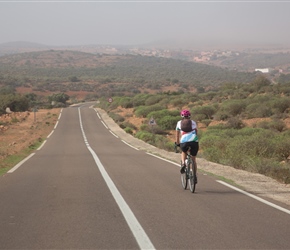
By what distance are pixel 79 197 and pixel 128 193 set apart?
112 centimetres

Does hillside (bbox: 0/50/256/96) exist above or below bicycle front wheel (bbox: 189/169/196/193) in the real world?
below

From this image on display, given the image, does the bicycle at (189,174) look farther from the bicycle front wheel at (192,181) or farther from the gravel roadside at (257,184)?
the gravel roadside at (257,184)

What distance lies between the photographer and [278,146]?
21281mm

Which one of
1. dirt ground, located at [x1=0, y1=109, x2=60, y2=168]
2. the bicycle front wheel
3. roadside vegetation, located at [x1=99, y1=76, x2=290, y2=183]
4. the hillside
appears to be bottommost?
the hillside

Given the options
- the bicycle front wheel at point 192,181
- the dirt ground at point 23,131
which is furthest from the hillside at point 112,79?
the bicycle front wheel at point 192,181

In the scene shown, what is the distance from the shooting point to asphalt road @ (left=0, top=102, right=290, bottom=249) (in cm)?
581

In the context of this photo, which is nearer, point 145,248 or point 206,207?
point 145,248

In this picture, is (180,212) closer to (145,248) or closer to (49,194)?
(145,248)

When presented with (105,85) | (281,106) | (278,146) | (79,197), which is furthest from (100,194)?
(105,85)

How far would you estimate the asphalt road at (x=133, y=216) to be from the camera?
581 centimetres

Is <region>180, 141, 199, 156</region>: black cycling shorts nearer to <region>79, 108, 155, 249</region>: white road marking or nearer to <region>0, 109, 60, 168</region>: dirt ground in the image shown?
<region>79, 108, 155, 249</region>: white road marking

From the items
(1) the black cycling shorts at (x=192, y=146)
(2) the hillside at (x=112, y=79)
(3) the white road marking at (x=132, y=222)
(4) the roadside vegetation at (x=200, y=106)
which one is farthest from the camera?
(2) the hillside at (x=112, y=79)

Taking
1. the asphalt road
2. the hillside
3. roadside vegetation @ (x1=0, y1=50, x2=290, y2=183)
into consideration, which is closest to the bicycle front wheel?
the asphalt road

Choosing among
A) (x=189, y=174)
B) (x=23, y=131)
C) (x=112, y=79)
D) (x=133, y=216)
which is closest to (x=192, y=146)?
(x=189, y=174)
